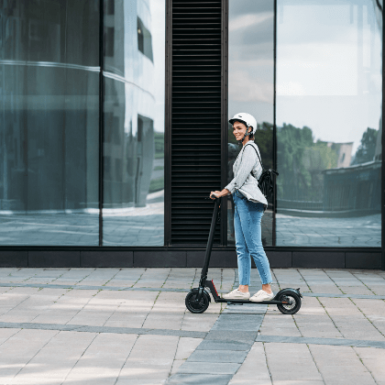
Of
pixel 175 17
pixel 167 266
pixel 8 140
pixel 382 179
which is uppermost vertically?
pixel 175 17

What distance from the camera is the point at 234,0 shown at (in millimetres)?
8969

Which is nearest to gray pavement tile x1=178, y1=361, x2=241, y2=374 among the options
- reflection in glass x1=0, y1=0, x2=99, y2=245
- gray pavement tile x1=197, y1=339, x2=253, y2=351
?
gray pavement tile x1=197, y1=339, x2=253, y2=351

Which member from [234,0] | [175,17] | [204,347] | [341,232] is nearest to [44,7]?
[175,17]

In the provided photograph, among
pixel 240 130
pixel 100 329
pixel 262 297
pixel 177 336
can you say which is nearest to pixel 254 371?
pixel 177 336

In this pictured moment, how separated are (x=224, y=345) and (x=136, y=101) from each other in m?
5.22

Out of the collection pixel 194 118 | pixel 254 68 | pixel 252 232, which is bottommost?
pixel 252 232

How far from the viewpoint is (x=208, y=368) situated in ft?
13.4

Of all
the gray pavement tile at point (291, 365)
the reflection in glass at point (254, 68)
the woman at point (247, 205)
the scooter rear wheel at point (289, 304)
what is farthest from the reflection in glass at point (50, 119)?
the gray pavement tile at point (291, 365)

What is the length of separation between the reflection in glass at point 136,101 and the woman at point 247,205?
10.4ft

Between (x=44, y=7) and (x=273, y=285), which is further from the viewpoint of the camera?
(x=44, y=7)

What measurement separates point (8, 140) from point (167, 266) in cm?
307

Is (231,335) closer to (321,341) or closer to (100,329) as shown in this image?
(321,341)

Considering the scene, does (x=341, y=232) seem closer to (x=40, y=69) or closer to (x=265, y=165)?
(x=265, y=165)

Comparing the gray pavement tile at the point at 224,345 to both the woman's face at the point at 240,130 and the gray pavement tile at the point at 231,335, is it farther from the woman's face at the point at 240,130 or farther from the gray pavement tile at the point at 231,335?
the woman's face at the point at 240,130
